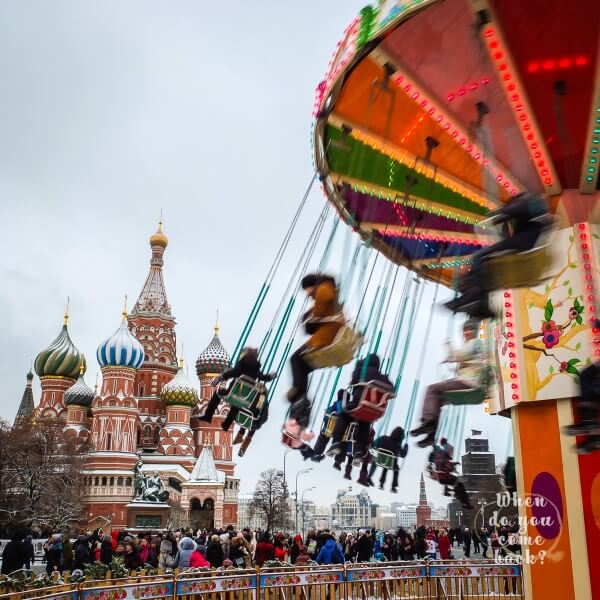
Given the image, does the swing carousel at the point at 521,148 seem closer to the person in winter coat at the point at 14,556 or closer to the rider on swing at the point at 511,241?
the rider on swing at the point at 511,241

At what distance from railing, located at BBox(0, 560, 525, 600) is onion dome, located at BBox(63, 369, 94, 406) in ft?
176

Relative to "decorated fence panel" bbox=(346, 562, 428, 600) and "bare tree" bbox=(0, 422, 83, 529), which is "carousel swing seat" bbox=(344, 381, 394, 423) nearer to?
"decorated fence panel" bbox=(346, 562, 428, 600)

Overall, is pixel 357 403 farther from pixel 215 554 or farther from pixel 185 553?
pixel 215 554

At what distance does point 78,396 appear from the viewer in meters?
60.7

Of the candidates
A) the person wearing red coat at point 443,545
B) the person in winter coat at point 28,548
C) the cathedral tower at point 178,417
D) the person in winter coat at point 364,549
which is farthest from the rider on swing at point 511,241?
the cathedral tower at point 178,417

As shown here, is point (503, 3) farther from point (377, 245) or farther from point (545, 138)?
point (377, 245)

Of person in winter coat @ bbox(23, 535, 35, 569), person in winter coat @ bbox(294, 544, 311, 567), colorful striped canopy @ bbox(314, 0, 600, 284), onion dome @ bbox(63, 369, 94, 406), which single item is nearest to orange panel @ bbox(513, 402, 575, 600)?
colorful striped canopy @ bbox(314, 0, 600, 284)

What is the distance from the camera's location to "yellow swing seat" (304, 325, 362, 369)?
8273mm

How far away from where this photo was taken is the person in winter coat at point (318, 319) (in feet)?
27.2

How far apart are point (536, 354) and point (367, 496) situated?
187 meters

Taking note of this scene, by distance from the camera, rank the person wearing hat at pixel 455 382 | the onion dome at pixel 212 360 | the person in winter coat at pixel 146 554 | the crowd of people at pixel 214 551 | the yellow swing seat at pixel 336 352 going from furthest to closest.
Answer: the onion dome at pixel 212 360
the person in winter coat at pixel 146 554
the crowd of people at pixel 214 551
the yellow swing seat at pixel 336 352
the person wearing hat at pixel 455 382

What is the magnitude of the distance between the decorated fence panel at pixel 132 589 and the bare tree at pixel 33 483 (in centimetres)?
2990

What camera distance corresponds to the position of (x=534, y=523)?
328 inches

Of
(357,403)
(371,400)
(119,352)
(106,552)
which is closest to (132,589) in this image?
(357,403)
